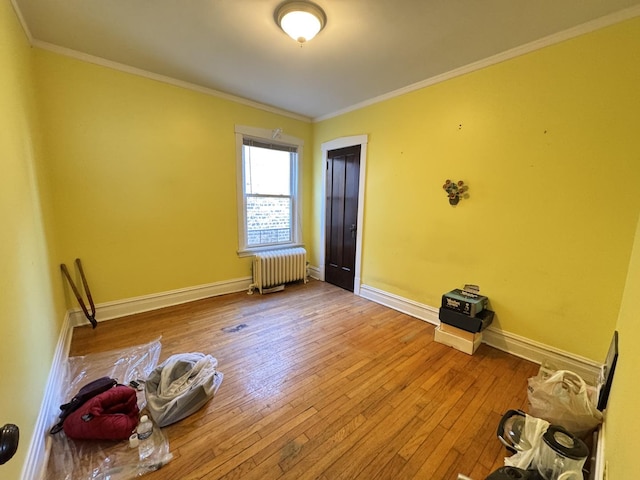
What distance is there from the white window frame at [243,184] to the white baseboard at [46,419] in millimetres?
2116

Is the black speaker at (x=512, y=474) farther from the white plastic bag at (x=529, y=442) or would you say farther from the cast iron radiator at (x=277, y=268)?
the cast iron radiator at (x=277, y=268)

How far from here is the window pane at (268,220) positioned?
393 centimetres

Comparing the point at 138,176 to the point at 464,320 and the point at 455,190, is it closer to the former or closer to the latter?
the point at 455,190

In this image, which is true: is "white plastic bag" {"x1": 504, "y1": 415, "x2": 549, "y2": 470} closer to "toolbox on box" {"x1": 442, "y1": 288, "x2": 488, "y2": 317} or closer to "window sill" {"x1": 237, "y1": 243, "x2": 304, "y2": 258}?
"toolbox on box" {"x1": 442, "y1": 288, "x2": 488, "y2": 317}

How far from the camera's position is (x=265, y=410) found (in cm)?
173

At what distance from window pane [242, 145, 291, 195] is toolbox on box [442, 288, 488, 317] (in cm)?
285

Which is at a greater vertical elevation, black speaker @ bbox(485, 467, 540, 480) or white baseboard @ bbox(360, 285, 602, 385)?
black speaker @ bbox(485, 467, 540, 480)

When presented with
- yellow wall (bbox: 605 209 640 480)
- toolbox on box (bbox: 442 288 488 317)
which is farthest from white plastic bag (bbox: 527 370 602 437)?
toolbox on box (bbox: 442 288 488 317)

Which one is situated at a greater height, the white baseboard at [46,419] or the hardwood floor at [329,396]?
the white baseboard at [46,419]

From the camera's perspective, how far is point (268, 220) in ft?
13.5

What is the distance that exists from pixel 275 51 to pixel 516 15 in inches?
73.8

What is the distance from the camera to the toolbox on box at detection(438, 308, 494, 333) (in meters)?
2.35

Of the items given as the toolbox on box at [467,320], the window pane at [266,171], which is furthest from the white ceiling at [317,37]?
Answer: the toolbox on box at [467,320]

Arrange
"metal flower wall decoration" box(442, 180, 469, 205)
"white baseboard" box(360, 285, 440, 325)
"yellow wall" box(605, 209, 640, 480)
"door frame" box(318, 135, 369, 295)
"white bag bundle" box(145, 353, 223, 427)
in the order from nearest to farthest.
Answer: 1. "yellow wall" box(605, 209, 640, 480)
2. "white bag bundle" box(145, 353, 223, 427)
3. "metal flower wall decoration" box(442, 180, 469, 205)
4. "white baseboard" box(360, 285, 440, 325)
5. "door frame" box(318, 135, 369, 295)
